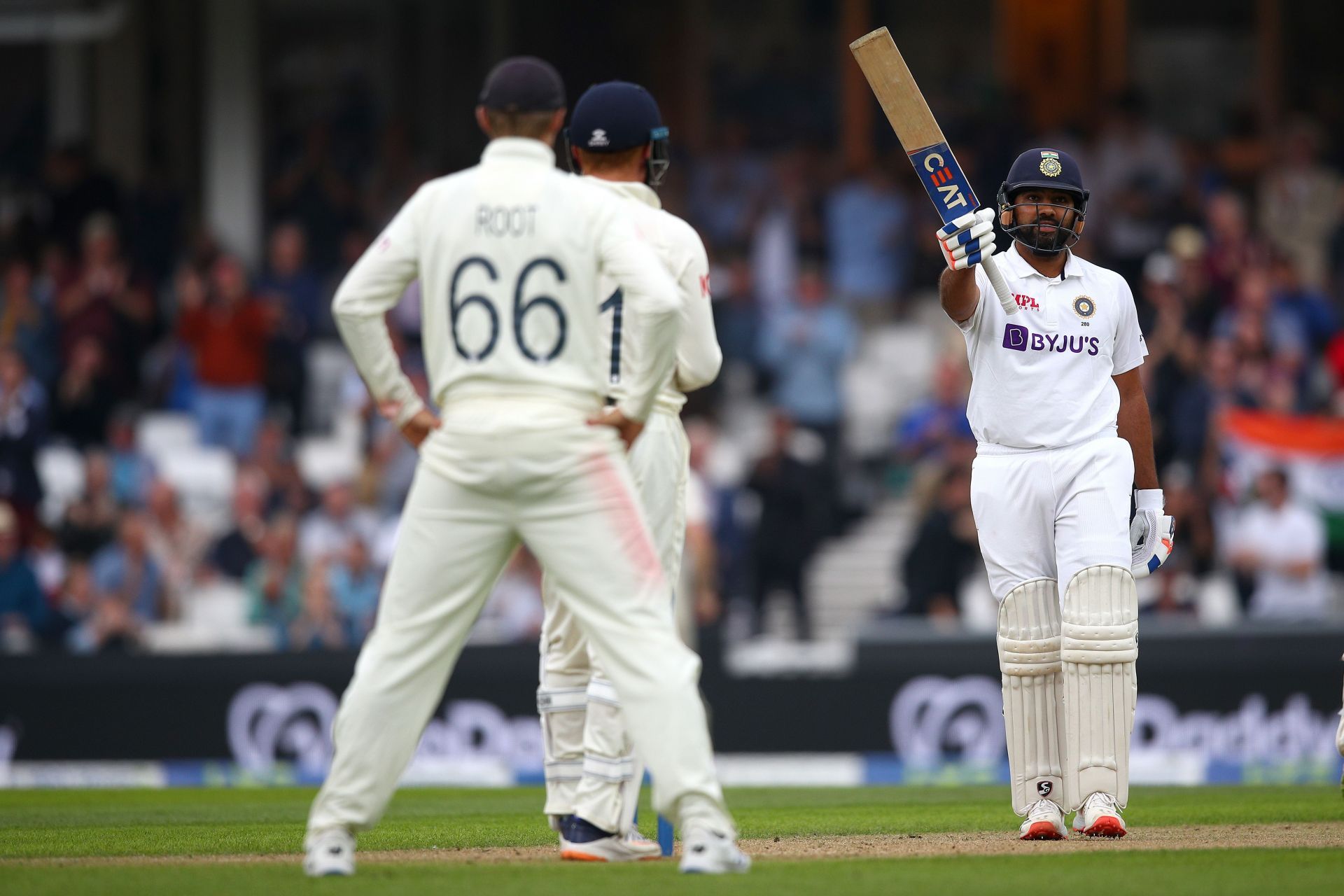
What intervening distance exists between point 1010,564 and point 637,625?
6.37 feet

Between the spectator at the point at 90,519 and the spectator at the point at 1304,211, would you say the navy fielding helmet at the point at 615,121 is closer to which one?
the spectator at the point at 90,519

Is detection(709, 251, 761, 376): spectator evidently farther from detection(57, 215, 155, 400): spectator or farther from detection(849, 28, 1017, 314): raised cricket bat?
detection(849, 28, 1017, 314): raised cricket bat

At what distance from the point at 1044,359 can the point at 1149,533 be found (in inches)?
33.2

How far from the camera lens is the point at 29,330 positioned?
16.5 meters

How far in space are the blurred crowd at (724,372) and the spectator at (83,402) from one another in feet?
0.08

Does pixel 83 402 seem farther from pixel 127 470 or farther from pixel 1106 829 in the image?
pixel 1106 829

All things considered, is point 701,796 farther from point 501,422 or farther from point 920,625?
point 920,625

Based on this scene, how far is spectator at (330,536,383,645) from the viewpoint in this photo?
13.6 m

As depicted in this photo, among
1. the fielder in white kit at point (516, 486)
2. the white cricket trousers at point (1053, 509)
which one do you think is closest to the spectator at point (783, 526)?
the white cricket trousers at point (1053, 509)

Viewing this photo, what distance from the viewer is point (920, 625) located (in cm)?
1263

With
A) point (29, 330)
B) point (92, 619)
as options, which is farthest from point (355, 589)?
point (29, 330)

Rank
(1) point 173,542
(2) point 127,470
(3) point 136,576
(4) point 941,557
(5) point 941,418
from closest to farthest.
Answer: (4) point 941,557
(3) point 136,576
(1) point 173,542
(5) point 941,418
(2) point 127,470

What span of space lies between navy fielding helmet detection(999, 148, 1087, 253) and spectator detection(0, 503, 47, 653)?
29.0 ft

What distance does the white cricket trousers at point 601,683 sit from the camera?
243 inches
